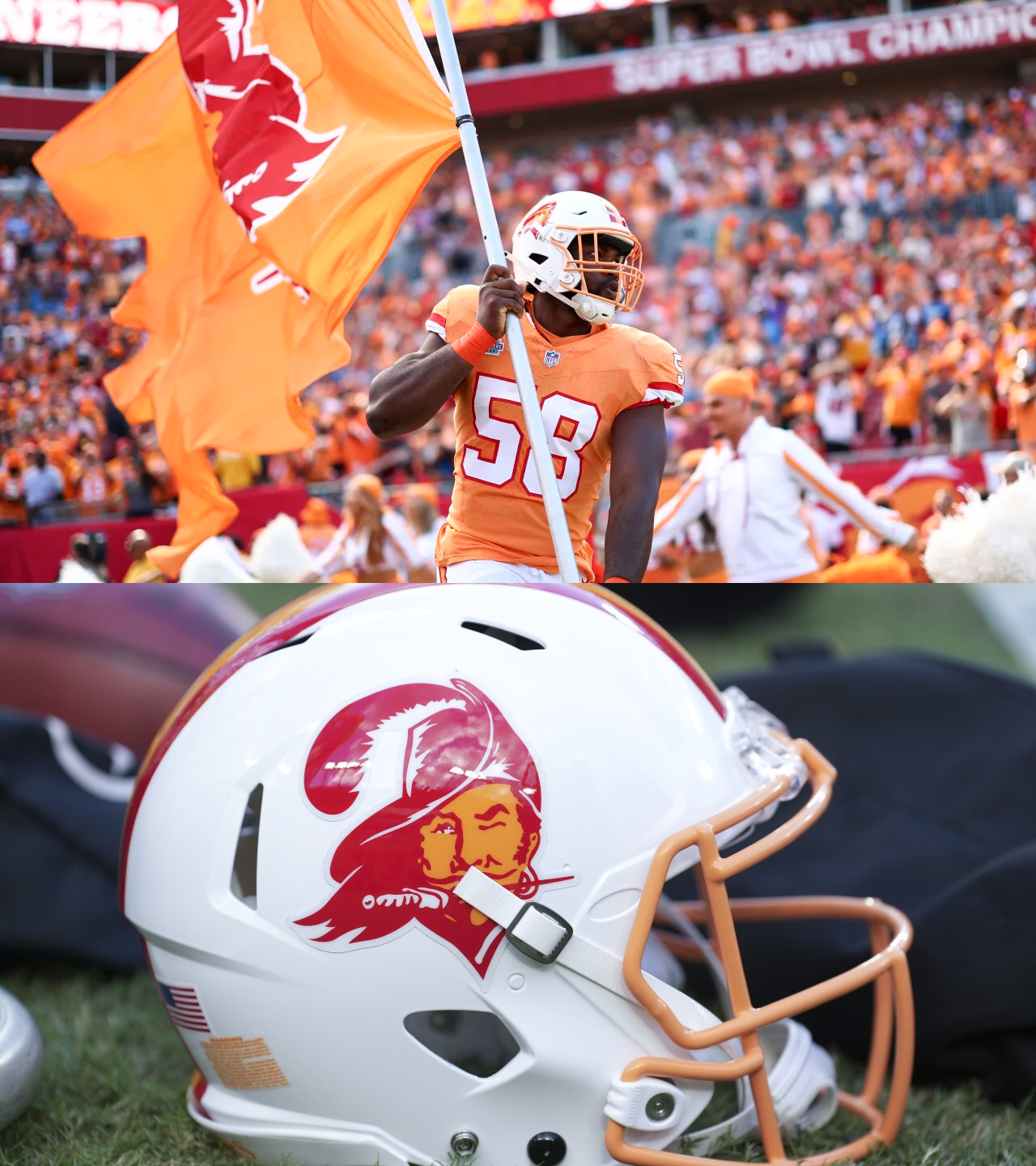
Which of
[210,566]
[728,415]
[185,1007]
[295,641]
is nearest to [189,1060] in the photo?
[185,1007]


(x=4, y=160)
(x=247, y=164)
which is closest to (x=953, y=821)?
(x=247, y=164)

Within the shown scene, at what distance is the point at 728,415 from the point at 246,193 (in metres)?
2.35

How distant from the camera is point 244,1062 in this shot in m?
Result: 2.02

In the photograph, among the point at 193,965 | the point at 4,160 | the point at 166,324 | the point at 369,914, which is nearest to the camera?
the point at 369,914

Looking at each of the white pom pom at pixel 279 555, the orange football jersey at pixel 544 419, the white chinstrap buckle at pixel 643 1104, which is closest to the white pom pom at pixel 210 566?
the orange football jersey at pixel 544 419

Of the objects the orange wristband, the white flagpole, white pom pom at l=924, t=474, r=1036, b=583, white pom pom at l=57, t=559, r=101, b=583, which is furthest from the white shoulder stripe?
white pom pom at l=57, t=559, r=101, b=583

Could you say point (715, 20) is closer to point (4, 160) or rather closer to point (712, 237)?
point (712, 237)

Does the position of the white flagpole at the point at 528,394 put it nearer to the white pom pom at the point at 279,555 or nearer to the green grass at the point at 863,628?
the green grass at the point at 863,628

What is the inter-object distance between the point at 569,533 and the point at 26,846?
1761 millimetres

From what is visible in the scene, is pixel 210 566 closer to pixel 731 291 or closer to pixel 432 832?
pixel 432 832

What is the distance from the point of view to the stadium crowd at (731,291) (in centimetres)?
847

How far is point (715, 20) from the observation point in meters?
20.1

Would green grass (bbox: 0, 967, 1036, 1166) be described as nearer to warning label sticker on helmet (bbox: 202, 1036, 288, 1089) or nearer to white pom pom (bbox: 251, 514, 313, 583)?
warning label sticker on helmet (bbox: 202, 1036, 288, 1089)

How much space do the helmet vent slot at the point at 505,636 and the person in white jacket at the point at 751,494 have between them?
7.60ft
